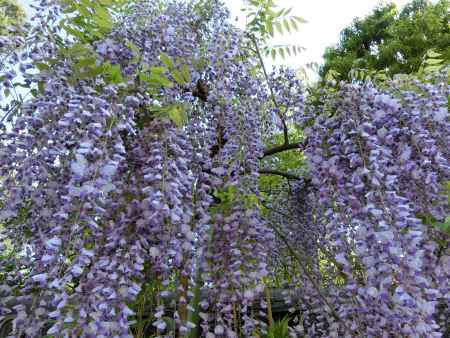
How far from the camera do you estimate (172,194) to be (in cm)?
190

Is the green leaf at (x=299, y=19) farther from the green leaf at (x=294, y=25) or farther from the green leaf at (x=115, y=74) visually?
the green leaf at (x=115, y=74)

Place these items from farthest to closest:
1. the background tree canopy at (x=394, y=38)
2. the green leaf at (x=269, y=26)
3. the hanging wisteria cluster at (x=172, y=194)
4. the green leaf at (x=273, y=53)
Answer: the background tree canopy at (x=394, y=38) < the green leaf at (x=273, y=53) < the green leaf at (x=269, y=26) < the hanging wisteria cluster at (x=172, y=194)

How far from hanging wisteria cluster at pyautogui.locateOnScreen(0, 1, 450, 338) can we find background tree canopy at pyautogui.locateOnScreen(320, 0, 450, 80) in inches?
300

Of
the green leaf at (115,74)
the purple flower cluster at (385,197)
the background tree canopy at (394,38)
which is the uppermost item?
the background tree canopy at (394,38)

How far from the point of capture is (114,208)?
2.02 meters

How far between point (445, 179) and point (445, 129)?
12.8 inches

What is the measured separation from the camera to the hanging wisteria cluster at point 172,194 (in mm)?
1740

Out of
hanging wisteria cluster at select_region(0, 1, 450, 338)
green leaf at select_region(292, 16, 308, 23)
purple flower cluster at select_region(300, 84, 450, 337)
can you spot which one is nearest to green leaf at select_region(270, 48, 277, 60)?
green leaf at select_region(292, 16, 308, 23)

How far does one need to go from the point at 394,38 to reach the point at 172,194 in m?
11.2

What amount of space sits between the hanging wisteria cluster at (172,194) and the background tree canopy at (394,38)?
25.0 ft

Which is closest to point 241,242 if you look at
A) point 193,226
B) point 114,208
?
point 193,226

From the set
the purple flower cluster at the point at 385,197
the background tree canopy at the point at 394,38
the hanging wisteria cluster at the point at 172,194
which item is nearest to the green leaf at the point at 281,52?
the hanging wisteria cluster at the point at 172,194

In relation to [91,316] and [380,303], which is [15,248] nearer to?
[91,316]

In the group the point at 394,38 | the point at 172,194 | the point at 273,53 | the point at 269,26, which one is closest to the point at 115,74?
the point at 172,194
